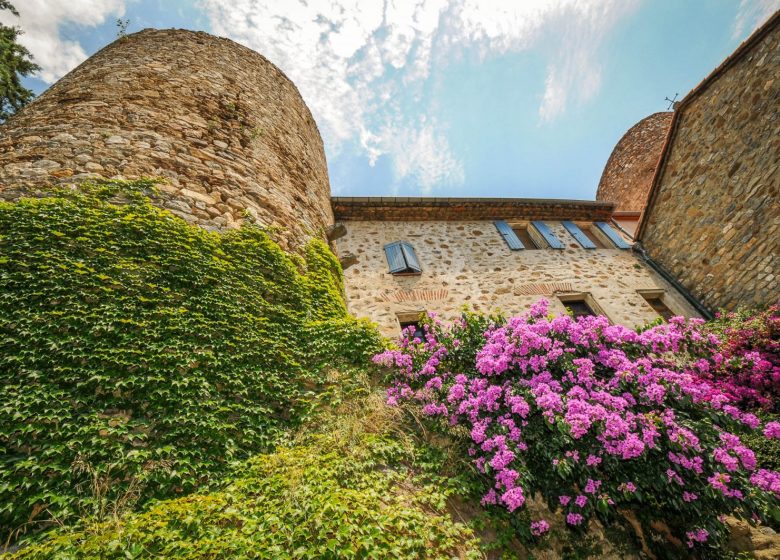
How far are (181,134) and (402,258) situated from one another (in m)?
4.70

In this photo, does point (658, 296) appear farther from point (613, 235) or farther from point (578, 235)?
point (578, 235)

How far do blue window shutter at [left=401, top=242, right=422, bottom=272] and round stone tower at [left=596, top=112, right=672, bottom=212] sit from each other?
35.9 ft

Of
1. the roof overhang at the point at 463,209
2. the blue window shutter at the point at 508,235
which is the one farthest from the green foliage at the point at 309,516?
the blue window shutter at the point at 508,235

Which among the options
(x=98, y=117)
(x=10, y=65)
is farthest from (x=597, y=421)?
(x=10, y=65)

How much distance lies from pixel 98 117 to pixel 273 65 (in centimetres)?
445

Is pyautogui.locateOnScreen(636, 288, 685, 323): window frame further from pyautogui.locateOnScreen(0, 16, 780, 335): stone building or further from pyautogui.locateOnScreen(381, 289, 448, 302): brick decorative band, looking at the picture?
pyautogui.locateOnScreen(381, 289, 448, 302): brick decorative band

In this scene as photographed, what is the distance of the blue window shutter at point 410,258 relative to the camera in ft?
24.6

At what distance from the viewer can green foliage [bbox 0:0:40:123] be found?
9.23m

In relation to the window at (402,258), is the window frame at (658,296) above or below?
below

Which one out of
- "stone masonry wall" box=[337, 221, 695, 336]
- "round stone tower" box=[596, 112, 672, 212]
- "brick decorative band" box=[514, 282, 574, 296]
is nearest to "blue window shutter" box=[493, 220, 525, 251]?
"stone masonry wall" box=[337, 221, 695, 336]

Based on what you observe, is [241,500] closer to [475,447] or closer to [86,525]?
[86,525]

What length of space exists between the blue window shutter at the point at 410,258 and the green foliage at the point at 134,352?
3365mm

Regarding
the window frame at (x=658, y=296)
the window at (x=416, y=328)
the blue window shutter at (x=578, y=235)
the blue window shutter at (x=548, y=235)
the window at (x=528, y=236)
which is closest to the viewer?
the window at (x=416, y=328)

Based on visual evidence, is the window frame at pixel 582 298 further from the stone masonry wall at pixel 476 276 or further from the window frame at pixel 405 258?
the window frame at pixel 405 258
